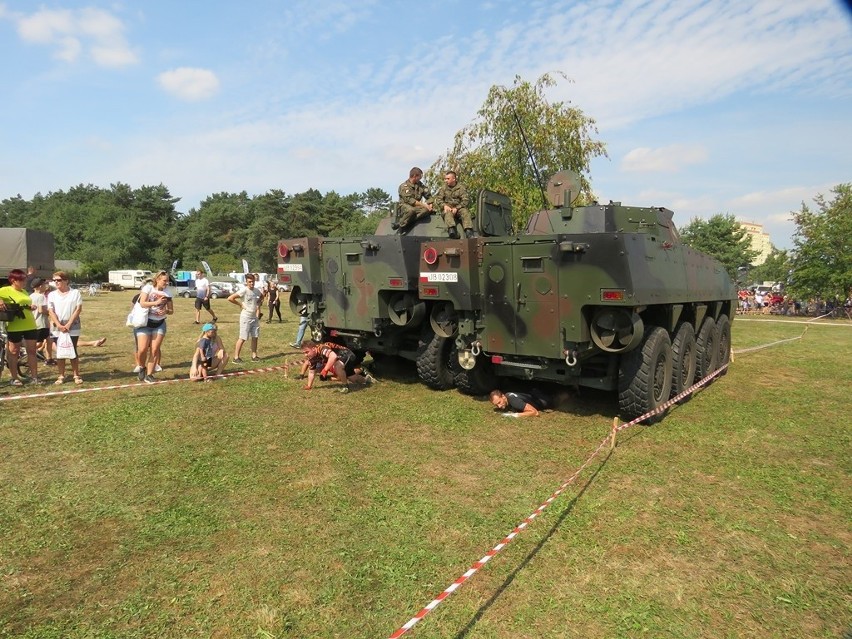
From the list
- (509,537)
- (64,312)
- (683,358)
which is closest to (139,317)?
(64,312)

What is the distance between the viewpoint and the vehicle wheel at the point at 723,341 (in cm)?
988

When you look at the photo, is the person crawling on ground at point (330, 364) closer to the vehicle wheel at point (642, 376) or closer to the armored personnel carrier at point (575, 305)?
the armored personnel carrier at point (575, 305)

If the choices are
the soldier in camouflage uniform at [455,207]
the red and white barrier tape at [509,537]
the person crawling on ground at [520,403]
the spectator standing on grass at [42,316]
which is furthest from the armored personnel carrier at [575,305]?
the spectator standing on grass at [42,316]

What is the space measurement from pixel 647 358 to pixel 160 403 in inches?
230

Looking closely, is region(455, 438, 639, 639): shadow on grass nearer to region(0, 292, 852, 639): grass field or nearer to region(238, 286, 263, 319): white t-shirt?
region(0, 292, 852, 639): grass field

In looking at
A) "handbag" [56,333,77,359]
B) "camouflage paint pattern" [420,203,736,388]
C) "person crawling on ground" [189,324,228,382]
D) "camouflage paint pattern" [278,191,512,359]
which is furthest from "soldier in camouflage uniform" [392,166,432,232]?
"handbag" [56,333,77,359]

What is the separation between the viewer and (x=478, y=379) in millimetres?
7742

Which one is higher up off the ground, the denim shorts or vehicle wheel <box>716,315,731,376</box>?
the denim shorts

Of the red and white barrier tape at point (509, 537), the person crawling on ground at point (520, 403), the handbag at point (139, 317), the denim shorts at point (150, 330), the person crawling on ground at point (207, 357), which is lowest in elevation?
the red and white barrier tape at point (509, 537)

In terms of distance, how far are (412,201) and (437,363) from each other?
2722 millimetres

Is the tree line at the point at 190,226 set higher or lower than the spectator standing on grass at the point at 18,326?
higher

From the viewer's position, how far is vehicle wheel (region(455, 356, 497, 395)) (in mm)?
7703

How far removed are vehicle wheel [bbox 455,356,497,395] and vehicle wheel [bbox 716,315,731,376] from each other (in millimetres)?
4395

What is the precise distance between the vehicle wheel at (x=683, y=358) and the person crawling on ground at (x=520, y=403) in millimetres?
1659
